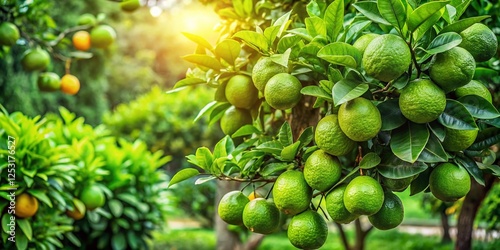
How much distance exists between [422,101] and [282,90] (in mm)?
337

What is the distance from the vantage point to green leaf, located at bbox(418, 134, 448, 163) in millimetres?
1157

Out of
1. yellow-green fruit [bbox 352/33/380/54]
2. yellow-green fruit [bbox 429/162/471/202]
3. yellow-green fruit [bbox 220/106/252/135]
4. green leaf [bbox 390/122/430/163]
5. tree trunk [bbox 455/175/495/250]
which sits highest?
yellow-green fruit [bbox 352/33/380/54]

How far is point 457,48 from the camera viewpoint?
114 centimetres

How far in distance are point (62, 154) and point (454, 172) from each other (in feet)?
7.09

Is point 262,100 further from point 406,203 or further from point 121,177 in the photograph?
point 406,203

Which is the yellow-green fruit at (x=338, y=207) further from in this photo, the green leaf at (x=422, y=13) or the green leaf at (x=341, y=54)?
the green leaf at (x=422, y=13)

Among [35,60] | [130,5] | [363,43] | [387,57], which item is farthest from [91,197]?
[387,57]

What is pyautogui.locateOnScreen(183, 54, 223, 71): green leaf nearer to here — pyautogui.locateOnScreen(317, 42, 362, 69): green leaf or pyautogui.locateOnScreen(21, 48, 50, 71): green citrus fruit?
pyautogui.locateOnScreen(317, 42, 362, 69): green leaf

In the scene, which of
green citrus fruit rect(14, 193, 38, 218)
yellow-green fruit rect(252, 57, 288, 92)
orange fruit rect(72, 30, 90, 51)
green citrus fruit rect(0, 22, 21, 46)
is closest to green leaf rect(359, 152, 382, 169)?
yellow-green fruit rect(252, 57, 288, 92)

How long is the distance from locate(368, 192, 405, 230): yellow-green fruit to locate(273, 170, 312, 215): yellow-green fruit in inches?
7.2

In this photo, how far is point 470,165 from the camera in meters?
1.34

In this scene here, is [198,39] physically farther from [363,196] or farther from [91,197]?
[91,197]

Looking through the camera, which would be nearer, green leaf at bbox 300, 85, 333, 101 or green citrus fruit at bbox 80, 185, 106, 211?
green leaf at bbox 300, 85, 333, 101

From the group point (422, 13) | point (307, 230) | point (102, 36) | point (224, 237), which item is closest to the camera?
point (422, 13)
